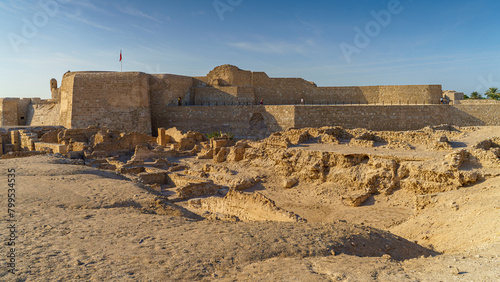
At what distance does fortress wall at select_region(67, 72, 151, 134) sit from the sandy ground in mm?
18333

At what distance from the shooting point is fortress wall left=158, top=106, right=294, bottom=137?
Answer: 2480 centimetres

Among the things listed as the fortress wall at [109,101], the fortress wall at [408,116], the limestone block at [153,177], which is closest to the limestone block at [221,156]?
the limestone block at [153,177]

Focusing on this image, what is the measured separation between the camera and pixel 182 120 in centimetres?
2666

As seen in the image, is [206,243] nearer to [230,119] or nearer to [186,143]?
[186,143]

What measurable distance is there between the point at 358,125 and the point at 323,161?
39.2ft

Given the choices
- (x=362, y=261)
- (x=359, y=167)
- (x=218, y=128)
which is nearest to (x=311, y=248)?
(x=362, y=261)

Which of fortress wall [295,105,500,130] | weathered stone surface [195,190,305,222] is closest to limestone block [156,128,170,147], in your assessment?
fortress wall [295,105,500,130]

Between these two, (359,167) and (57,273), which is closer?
(57,273)

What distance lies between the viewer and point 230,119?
25.9 metres

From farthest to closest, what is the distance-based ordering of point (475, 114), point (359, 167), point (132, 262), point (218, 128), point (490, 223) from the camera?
point (218, 128)
point (475, 114)
point (359, 167)
point (490, 223)
point (132, 262)

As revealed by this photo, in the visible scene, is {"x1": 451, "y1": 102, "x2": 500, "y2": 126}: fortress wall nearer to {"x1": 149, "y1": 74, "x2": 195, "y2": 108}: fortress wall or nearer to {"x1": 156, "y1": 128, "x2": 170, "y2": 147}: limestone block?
{"x1": 156, "y1": 128, "x2": 170, "y2": 147}: limestone block

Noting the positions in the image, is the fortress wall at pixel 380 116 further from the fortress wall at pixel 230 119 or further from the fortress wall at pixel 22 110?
the fortress wall at pixel 22 110

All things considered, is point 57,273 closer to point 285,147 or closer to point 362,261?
point 362,261

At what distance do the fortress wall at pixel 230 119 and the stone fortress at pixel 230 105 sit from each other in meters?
0.08
